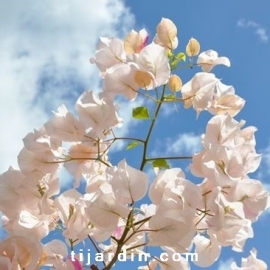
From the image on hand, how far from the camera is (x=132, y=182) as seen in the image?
67 cm

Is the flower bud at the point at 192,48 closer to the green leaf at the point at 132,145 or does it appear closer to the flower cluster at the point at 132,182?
the flower cluster at the point at 132,182

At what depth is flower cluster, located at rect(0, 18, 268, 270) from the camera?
670mm

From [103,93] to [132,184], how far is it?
0.46 feet

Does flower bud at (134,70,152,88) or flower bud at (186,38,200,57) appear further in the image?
flower bud at (186,38,200,57)

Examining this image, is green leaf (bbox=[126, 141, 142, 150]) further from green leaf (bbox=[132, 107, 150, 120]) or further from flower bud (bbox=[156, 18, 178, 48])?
flower bud (bbox=[156, 18, 178, 48])

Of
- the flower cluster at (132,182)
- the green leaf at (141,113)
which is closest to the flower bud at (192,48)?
the flower cluster at (132,182)

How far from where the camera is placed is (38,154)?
763mm

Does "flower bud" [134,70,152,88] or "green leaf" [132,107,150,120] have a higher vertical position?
"flower bud" [134,70,152,88]

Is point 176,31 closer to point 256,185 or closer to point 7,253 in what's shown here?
point 256,185

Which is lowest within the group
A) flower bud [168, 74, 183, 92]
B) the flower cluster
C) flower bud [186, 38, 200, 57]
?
the flower cluster

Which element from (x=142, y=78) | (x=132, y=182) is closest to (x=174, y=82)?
(x=142, y=78)

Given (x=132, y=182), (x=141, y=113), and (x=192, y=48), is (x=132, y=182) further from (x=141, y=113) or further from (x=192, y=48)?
(x=192, y=48)

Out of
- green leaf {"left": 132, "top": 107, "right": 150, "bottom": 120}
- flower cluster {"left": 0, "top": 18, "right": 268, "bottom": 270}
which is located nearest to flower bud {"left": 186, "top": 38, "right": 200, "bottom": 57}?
flower cluster {"left": 0, "top": 18, "right": 268, "bottom": 270}

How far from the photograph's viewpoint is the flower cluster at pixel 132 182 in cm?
67
